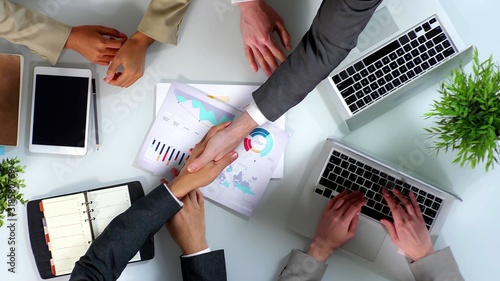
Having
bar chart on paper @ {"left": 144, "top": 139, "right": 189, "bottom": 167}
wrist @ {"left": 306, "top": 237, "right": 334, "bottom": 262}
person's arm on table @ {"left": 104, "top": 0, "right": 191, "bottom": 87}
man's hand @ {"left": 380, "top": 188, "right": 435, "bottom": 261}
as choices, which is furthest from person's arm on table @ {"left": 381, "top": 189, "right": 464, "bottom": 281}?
person's arm on table @ {"left": 104, "top": 0, "right": 191, "bottom": 87}

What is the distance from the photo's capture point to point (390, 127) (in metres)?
1.15

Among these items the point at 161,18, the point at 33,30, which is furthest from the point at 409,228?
the point at 33,30

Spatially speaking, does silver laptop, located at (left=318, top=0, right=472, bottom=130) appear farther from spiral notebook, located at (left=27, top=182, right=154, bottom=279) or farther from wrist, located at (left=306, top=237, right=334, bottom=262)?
spiral notebook, located at (left=27, top=182, right=154, bottom=279)

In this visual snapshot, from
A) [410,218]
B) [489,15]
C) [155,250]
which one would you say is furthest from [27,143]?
[489,15]

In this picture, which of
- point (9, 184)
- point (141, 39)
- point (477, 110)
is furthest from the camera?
point (141, 39)

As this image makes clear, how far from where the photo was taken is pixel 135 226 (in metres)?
1.08

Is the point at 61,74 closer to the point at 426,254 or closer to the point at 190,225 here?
the point at 190,225

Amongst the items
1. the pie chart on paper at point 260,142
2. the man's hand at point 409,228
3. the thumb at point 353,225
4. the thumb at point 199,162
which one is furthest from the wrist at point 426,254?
the thumb at point 199,162

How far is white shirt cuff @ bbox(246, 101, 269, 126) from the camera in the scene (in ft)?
3.46

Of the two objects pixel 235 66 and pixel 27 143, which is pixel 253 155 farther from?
pixel 27 143

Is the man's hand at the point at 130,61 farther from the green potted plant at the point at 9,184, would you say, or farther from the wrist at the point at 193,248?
the wrist at the point at 193,248

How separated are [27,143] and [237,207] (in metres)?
0.51

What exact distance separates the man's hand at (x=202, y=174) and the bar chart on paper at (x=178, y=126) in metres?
0.04

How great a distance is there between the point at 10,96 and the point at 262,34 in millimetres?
597
